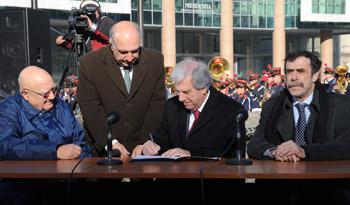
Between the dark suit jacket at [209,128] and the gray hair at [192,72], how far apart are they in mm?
211

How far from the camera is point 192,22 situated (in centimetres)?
4997

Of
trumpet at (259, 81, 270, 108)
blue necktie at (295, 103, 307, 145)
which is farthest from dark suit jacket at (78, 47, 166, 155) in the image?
trumpet at (259, 81, 270, 108)

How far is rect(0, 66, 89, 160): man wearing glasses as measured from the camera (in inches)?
172

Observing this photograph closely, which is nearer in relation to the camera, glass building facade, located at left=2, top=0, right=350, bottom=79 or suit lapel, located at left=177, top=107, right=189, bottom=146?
suit lapel, located at left=177, top=107, right=189, bottom=146

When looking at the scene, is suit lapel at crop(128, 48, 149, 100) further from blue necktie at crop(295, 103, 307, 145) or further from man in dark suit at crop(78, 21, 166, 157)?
blue necktie at crop(295, 103, 307, 145)

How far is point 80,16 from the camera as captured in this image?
7.05 meters

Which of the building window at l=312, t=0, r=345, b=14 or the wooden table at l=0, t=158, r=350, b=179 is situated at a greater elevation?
the building window at l=312, t=0, r=345, b=14

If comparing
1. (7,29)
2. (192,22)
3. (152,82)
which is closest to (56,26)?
(192,22)

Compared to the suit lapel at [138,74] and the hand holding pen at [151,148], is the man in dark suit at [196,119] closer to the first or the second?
the hand holding pen at [151,148]

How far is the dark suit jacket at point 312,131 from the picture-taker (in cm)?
397

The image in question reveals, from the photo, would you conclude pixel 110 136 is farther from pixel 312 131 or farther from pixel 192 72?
pixel 312 131

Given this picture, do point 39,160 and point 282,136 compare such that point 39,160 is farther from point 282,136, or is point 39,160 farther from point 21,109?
point 282,136

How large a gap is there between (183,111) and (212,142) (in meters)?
0.33
